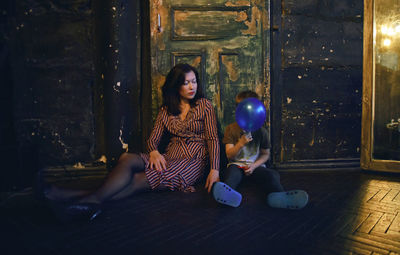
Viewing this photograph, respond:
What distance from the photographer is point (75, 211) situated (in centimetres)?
224

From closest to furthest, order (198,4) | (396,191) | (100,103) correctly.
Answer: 1. (396,191)
2. (198,4)
3. (100,103)

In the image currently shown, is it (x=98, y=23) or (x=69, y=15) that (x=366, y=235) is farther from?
(x=69, y=15)

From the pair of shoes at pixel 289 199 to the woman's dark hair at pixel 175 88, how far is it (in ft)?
4.32

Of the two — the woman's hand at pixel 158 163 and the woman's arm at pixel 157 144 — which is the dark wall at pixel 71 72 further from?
the woman's hand at pixel 158 163

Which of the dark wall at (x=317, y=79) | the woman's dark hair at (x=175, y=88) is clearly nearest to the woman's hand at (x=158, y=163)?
the woman's dark hair at (x=175, y=88)

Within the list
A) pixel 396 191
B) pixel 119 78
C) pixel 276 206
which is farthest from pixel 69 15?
pixel 396 191

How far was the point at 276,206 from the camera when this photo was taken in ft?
8.39

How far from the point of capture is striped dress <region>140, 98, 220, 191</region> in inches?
119

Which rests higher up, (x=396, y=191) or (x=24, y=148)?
(x=24, y=148)

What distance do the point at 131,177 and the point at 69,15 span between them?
8.24ft

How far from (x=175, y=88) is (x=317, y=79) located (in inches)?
84.3

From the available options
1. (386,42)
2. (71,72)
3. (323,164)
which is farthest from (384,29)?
(71,72)

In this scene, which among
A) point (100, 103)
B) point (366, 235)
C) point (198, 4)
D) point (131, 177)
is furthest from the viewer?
point (100, 103)

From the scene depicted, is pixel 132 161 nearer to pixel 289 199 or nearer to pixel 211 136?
pixel 211 136
